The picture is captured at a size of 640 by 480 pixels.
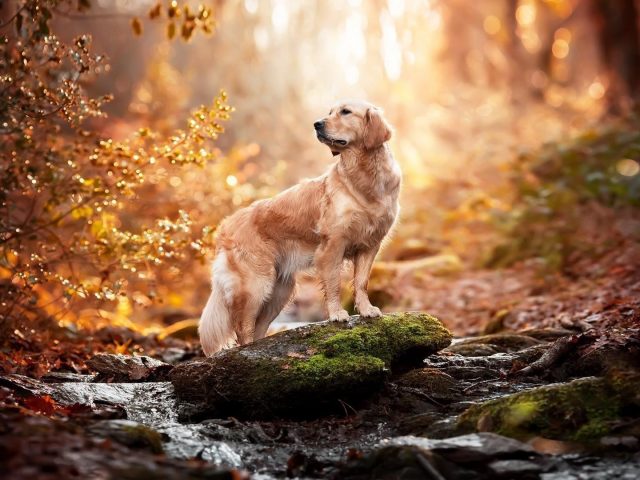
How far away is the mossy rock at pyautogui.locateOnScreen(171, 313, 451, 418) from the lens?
475cm

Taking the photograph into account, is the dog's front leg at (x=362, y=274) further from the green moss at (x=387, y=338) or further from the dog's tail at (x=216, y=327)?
the dog's tail at (x=216, y=327)

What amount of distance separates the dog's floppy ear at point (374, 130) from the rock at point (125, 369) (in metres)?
2.66

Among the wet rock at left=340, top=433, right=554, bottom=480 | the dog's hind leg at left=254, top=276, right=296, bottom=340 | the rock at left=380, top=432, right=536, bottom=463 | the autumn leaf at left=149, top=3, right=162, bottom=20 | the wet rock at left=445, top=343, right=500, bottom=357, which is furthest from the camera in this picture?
the dog's hind leg at left=254, top=276, right=296, bottom=340

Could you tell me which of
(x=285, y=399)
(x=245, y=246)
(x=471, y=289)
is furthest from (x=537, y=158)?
(x=285, y=399)

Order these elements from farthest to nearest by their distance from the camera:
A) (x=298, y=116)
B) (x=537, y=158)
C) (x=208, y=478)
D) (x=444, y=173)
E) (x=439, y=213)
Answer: (x=298, y=116)
(x=444, y=173)
(x=439, y=213)
(x=537, y=158)
(x=208, y=478)

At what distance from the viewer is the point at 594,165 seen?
11.9 m

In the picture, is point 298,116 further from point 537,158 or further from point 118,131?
point 537,158

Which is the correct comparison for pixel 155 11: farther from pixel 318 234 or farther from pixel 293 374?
pixel 293 374

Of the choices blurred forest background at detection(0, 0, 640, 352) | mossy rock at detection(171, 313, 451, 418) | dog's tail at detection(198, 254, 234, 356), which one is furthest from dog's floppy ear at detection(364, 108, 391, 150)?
dog's tail at detection(198, 254, 234, 356)

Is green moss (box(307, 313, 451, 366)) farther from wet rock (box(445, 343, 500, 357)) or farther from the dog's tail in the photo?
the dog's tail

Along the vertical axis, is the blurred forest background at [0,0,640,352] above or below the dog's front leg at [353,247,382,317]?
above

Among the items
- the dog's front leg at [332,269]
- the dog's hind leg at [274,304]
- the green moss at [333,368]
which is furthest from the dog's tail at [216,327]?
the green moss at [333,368]

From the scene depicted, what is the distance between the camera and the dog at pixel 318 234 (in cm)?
574

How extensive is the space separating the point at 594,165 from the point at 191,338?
7.62 m
